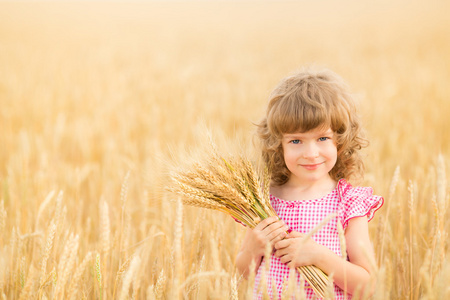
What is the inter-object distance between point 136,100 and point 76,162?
195 cm

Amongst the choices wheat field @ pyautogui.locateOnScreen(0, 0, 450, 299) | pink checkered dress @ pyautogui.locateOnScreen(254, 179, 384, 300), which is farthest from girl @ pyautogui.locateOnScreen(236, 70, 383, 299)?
wheat field @ pyautogui.locateOnScreen(0, 0, 450, 299)

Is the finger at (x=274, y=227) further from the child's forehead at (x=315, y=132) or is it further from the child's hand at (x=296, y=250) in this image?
the child's forehead at (x=315, y=132)

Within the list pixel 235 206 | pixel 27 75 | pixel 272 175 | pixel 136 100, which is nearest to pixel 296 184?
pixel 272 175

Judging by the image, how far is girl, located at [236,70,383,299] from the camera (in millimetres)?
1504

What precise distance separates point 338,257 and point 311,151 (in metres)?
0.32

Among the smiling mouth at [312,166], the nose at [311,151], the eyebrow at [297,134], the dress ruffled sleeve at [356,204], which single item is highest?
the eyebrow at [297,134]

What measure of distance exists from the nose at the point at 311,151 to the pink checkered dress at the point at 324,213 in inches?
6.3

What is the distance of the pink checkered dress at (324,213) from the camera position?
1.57 metres

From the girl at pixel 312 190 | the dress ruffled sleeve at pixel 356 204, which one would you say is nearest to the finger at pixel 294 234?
the girl at pixel 312 190

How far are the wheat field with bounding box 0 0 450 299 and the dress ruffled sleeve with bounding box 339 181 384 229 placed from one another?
5.4 inches

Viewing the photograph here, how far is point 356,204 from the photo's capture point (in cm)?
158

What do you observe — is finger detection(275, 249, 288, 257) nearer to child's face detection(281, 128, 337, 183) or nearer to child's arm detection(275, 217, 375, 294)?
child's arm detection(275, 217, 375, 294)

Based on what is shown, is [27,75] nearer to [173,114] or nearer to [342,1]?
[173,114]

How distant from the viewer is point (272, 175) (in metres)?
1.73
